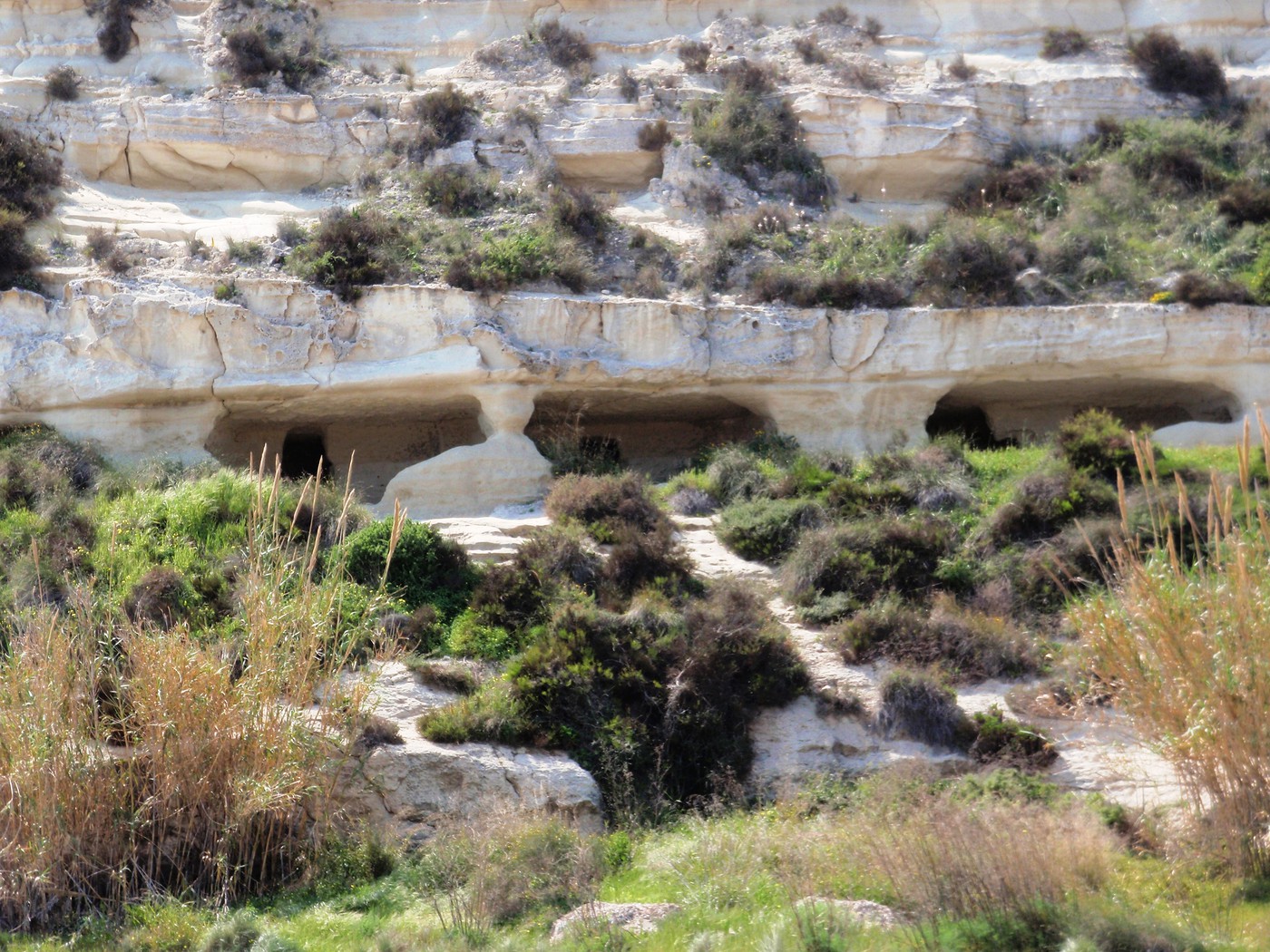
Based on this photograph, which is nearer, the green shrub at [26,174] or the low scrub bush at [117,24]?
the green shrub at [26,174]

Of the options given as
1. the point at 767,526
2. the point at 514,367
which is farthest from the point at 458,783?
the point at 514,367

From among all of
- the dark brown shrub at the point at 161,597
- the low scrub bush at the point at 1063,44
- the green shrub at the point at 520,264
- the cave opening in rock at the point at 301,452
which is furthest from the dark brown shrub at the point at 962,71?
the dark brown shrub at the point at 161,597

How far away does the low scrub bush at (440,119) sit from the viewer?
20891 millimetres

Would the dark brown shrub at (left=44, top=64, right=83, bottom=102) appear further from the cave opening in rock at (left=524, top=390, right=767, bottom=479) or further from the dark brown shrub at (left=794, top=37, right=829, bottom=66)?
the dark brown shrub at (left=794, top=37, right=829, bottom=66)

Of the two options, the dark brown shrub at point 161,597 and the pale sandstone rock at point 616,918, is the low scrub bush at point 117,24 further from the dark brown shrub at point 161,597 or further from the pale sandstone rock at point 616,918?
the pale sandstone rock at point 616,918

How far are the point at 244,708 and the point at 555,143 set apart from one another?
13.8m

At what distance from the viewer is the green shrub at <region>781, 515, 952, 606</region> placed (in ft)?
46.3

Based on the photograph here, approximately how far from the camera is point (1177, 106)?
22344 mm

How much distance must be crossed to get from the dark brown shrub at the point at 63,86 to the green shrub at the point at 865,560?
48.3 feet

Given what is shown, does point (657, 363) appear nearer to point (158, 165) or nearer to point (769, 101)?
point (769, 101)

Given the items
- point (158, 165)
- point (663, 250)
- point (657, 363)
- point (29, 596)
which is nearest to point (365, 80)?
point (158, 165)

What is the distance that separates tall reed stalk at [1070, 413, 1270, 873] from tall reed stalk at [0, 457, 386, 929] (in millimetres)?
5379

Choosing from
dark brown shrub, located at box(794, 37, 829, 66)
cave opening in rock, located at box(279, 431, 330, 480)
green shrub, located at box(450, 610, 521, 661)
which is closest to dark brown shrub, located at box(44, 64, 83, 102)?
cave opening in rock, located at box(279, 431, 330, 480)

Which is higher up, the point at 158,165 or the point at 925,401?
the point at 158,165
